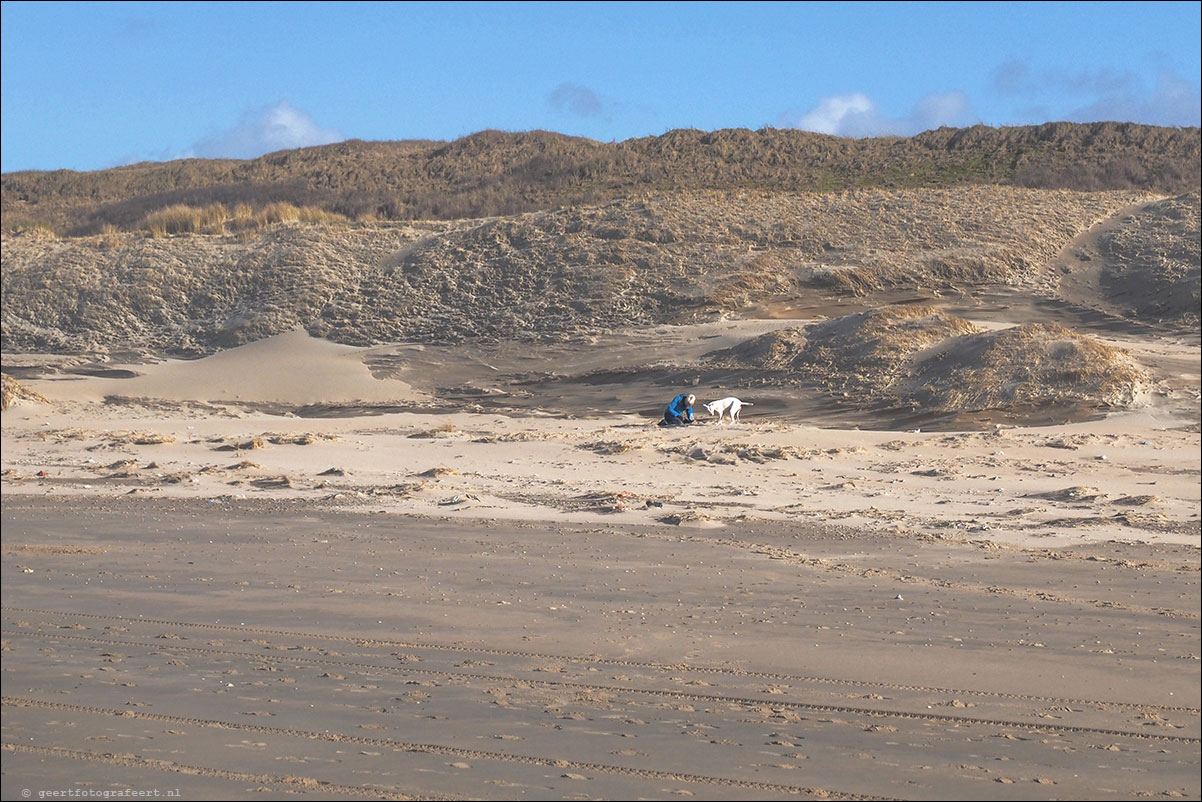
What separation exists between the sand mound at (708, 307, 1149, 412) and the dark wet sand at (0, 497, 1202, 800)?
6.55m

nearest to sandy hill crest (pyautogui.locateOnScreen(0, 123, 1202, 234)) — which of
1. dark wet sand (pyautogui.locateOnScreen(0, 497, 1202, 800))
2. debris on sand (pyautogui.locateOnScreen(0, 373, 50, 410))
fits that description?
debris on sand (pyautogui.locateOnScreen(0, 373, 50, 410))

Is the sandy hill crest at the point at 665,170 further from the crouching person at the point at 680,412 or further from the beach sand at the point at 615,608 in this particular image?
the beach sand at the point at 615,608

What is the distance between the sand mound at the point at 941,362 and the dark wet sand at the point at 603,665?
6.55m

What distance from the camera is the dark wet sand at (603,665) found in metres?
5.14

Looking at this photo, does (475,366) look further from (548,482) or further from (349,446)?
(548,482)

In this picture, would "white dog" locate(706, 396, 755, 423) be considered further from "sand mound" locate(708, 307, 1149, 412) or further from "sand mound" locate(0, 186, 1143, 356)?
"sand mound" locate(0, 186, 1143, 356)

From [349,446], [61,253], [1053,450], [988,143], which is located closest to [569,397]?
[349,446]

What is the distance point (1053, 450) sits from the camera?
12906mm

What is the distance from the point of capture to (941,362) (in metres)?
17.0

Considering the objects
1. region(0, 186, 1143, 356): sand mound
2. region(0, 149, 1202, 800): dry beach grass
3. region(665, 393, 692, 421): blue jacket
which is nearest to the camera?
region(0, 149, 1202, 800): dry beach grass

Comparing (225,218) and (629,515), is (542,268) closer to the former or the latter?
(225,218)

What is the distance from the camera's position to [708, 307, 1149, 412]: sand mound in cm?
1543

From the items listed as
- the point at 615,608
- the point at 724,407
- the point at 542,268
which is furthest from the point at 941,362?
the point at 615,608

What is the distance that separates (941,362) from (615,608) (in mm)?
10539
